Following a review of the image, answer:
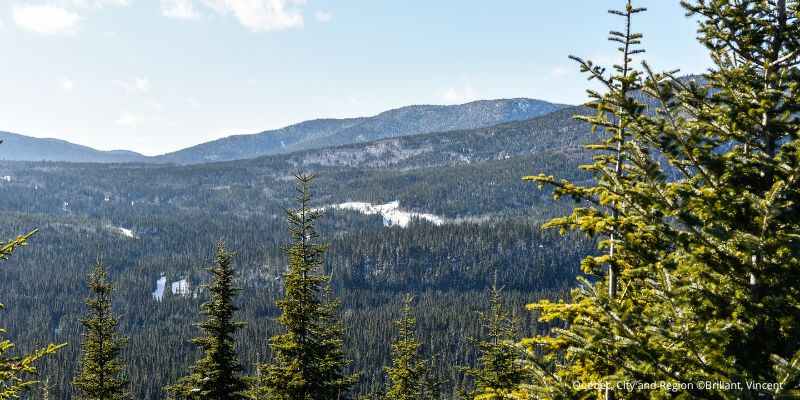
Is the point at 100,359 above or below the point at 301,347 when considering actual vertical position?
below

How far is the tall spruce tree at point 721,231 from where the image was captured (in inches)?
270

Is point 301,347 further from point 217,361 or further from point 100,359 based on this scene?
point 100,359

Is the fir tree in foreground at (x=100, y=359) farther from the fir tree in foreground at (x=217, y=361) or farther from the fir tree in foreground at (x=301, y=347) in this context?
the fir tree in foreground at (x=301, y=347)

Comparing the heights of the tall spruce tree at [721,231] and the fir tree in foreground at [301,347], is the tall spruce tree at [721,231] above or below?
above

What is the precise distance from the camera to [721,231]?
6.82 metres

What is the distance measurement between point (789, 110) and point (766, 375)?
3.95m

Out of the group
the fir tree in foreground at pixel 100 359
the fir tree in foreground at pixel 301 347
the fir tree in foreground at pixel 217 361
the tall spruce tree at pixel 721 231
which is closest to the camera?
the tall spruce tree at pixel 721 231

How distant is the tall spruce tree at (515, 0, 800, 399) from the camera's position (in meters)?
6.86

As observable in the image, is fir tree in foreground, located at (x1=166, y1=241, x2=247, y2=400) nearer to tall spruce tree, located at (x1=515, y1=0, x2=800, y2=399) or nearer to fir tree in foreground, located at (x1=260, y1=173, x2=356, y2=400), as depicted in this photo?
fir tree in foreground, located at (x1=260, y1=173, x2=356, y2=400)

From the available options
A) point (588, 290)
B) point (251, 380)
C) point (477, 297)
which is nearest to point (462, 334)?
point (477, 297)

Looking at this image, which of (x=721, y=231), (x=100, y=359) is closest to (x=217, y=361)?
(x=100, y=359)

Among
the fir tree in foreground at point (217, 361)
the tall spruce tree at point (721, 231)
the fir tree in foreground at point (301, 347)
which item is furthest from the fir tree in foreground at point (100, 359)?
the tall spruce tree at point (721, 231)

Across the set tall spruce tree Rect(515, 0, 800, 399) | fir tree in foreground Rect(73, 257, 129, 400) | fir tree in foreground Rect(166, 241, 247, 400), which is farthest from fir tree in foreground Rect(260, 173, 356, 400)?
tall spruce tree Rect(515, 0, 800, 399)

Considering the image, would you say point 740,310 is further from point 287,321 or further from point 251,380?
point 251,380
